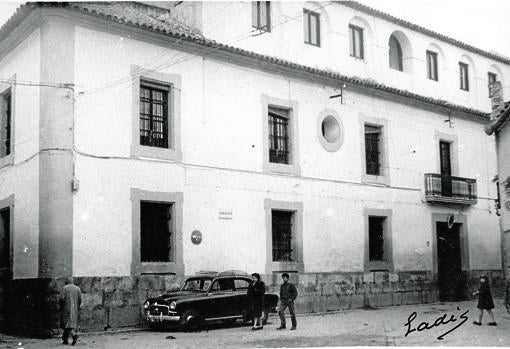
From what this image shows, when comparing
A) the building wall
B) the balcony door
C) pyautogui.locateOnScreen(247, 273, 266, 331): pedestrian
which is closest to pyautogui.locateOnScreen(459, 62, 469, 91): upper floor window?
the building wall

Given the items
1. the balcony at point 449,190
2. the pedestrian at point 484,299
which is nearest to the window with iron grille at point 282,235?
the pedestrian at point 484,299

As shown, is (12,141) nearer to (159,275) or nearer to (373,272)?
(159,275)

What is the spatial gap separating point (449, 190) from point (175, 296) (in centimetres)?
1312

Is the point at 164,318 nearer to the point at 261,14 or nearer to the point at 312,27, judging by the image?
the point at 261,14

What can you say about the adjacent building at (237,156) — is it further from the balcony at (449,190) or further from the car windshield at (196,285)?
the car windshield at (196,285)

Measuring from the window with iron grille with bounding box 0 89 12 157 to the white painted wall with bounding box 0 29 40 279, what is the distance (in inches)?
24.8

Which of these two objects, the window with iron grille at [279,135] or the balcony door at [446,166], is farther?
the balcony door at [446,166]

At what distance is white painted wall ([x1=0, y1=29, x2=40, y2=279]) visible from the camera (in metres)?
15.3

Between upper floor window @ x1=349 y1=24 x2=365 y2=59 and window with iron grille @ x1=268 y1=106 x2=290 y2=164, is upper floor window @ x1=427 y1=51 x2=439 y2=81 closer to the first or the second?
upper floor window @ x1=349 y1=24 x2=365 y2=59

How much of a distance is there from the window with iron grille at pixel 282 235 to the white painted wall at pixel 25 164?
6.69 meters

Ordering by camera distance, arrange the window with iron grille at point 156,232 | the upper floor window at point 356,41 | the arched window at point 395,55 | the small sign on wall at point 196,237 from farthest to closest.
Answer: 1. the arched window at point 395,55
2. the upper floor window at point 356,41
3. the small sign on wall at point 196,237
4. the window with iron grille at point 156,232

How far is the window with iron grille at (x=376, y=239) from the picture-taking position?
2155cm

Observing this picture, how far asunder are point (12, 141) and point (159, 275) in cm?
508

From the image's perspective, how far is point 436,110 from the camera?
24344 mm
